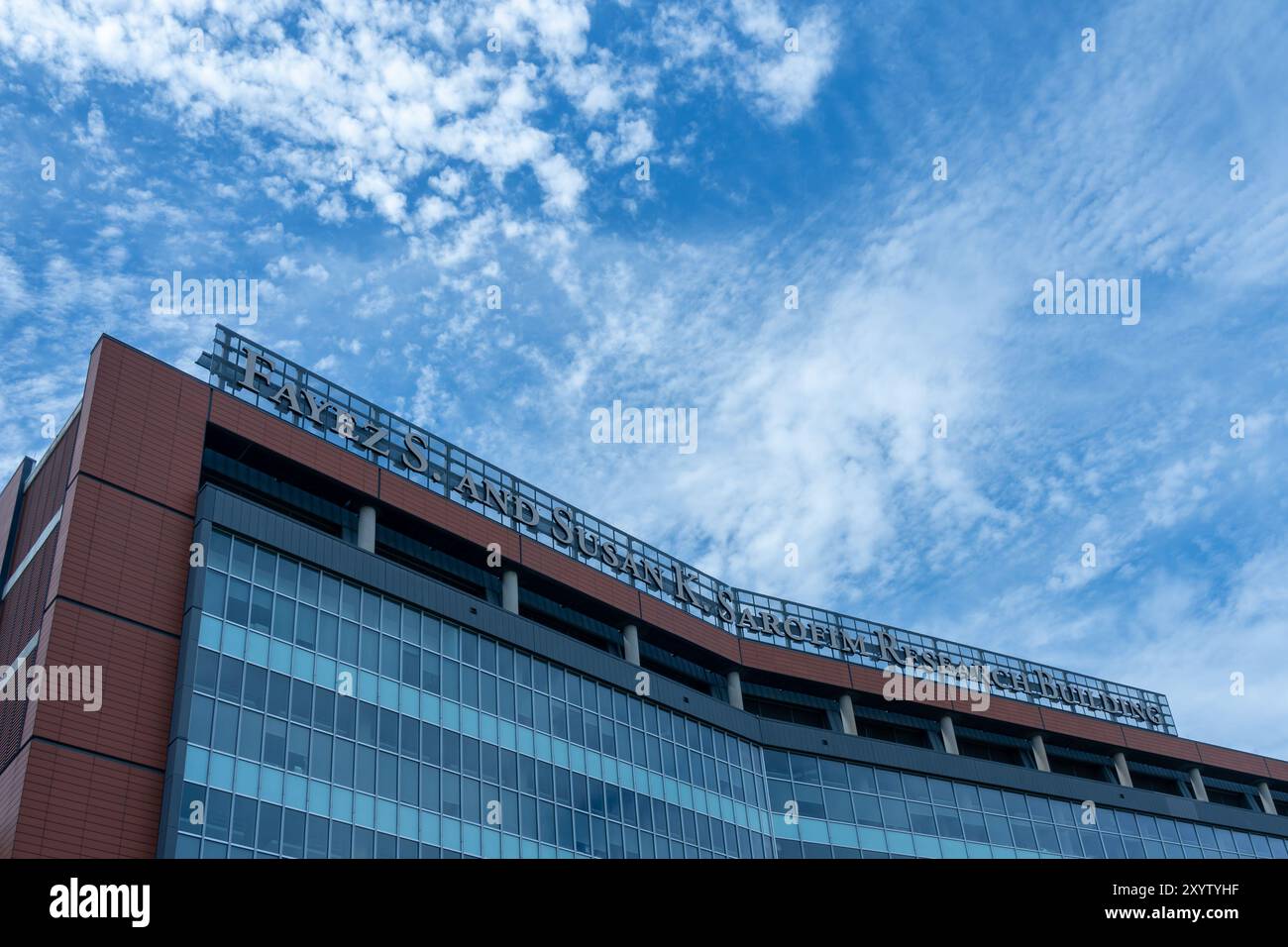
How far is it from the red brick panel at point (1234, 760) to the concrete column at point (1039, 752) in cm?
1467

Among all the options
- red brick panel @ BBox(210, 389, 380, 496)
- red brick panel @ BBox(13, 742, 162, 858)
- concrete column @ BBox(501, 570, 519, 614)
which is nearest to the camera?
red brick panel @ BBox(13, 742, 162, 858)

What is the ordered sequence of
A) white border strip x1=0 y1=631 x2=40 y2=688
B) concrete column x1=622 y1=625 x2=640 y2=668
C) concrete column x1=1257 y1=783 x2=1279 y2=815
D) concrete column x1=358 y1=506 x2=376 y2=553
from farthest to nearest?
concrete column x1=1257 y1=783 x2=1279 y2=815 < concrete column x1=622 y1=625 x2=640 y2=668 < concrete column x1=358 y1=506 x2=376 y2=553 < white border strip x1=0 y1=631 x2=40 y2=688

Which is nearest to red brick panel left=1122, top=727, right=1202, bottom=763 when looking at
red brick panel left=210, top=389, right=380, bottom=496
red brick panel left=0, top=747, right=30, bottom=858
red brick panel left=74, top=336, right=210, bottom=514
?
red brick panel left=210, top=389, right=380, bottom=496

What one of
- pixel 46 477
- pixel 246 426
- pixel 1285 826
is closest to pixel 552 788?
pixel 246 426

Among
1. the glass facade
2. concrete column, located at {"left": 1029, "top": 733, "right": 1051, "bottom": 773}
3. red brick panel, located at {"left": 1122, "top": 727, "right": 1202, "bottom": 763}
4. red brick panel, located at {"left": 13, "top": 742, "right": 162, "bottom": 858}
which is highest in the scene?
red brick panel, located at {"left": 1122, "top": 727, "right": 1202, "bottom": 763}

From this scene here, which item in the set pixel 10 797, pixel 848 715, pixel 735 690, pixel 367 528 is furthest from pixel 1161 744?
pixel 10 797

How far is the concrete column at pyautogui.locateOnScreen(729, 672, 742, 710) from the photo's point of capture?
208 feet

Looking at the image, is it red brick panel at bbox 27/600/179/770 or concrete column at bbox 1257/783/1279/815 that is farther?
concrete column at bbox 1257/783/1279/815

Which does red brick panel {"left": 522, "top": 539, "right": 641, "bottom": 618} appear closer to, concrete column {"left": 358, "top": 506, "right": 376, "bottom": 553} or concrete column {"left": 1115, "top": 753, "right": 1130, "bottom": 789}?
concrete column {"left": 358, "top": 506, "right": 376, "bottom": 553}

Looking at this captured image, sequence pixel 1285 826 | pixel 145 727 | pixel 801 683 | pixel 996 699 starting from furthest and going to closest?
pixel 1285 826 < pixel 996 699 < pixel 801 683 < pixel 145 727

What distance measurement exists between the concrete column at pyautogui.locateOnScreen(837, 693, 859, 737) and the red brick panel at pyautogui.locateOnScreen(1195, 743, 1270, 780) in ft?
96.0
